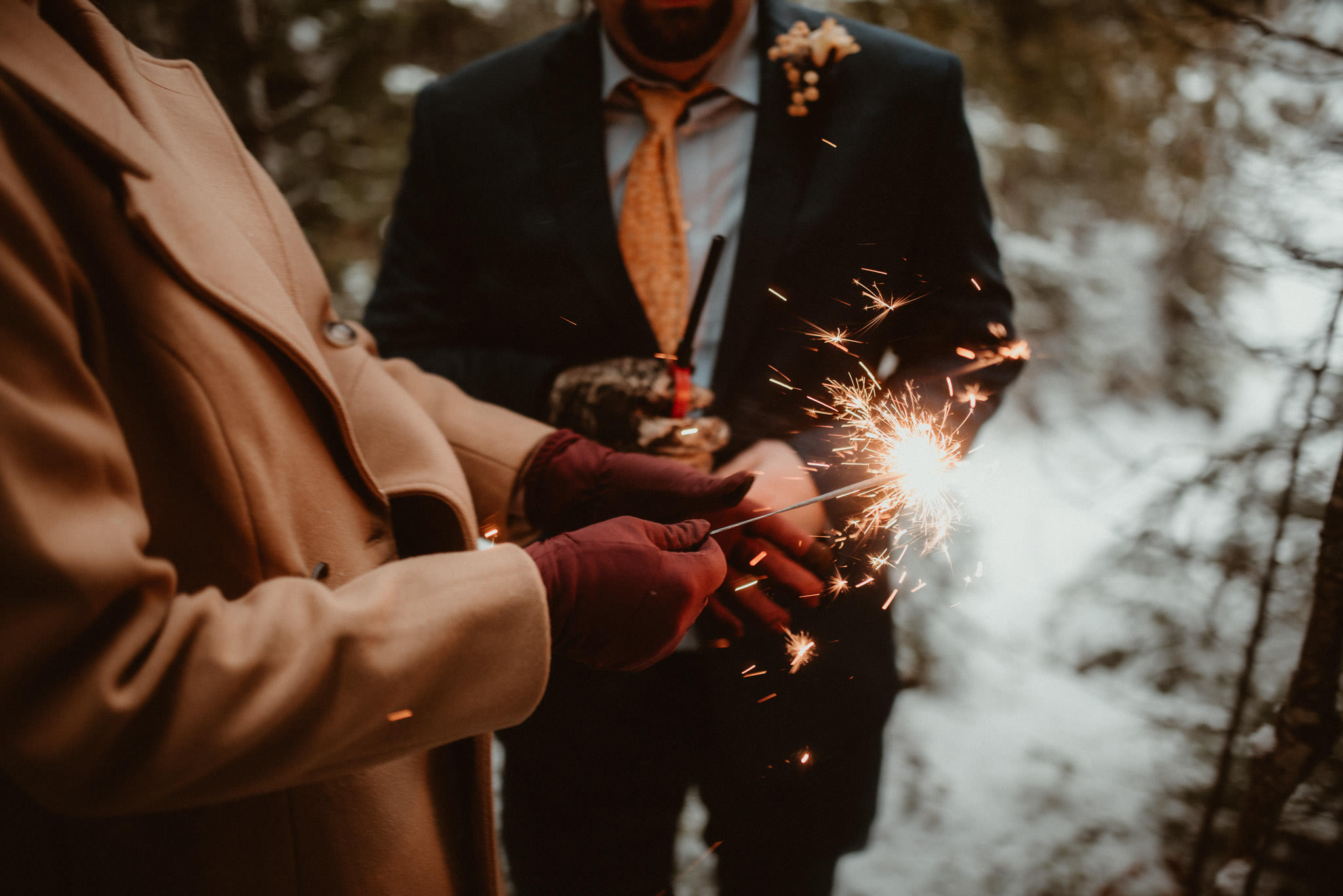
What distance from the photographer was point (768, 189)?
5.22ft

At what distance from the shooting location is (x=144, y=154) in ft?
2.85

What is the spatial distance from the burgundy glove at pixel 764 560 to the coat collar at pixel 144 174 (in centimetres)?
70

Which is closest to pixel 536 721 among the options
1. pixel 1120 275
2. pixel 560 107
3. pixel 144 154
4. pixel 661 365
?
pixel 661 365

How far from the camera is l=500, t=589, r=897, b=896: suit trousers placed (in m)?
1.60

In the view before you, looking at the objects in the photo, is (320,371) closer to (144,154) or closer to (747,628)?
(144,154)

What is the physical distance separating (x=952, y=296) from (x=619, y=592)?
1172 mm

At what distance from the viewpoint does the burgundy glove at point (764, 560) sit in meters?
1.36

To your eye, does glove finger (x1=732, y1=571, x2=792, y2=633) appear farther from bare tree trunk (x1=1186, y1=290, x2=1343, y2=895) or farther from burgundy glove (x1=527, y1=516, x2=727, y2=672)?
bare tree trunk (x1=1186, y1=290, x2=1343, y2=895)

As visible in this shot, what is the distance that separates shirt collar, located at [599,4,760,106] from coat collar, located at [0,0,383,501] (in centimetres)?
99

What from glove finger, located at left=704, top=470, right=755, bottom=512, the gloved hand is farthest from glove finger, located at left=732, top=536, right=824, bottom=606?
the gloved hand

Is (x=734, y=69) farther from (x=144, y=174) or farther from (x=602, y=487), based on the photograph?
(x=144, y=174)

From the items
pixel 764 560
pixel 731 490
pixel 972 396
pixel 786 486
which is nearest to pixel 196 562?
pixel 731 490

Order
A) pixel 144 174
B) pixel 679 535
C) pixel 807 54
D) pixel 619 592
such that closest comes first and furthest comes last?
pixel 144 174
pixel 619 592
pixel 679 535
pixel 807 54

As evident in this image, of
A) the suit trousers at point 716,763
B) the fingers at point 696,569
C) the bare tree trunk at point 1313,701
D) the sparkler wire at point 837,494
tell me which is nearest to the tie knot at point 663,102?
the sparkler wire at point 837,494
